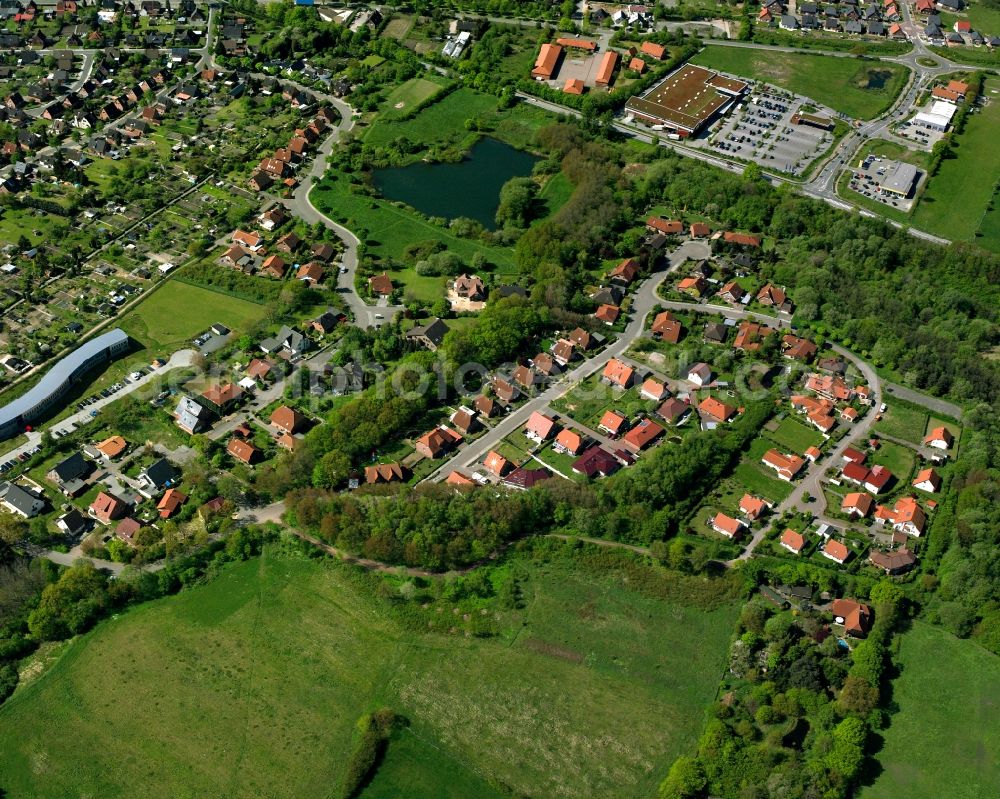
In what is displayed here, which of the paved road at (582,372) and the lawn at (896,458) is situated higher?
the lawn at (896,458)

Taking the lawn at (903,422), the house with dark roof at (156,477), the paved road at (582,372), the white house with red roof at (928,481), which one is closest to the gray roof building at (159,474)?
the house with dark roof at (156,477)

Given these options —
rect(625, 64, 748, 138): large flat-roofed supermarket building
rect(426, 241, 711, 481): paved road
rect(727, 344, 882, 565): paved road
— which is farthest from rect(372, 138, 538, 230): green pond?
rect(727, 344, 882, 565): paved road

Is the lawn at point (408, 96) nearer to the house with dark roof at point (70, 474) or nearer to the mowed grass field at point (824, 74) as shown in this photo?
the mowed grass field at point (824, 74)

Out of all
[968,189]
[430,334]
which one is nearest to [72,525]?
[430,334]

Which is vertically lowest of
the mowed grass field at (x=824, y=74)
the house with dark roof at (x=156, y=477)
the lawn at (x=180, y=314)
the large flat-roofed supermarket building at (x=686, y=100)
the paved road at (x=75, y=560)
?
the paved road at (x=75, y=560)

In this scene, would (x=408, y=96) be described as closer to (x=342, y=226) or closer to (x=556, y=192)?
(x=556, y=192)

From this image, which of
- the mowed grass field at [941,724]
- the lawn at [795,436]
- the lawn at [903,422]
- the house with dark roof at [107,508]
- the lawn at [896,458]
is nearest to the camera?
the mowed grass field at [941,724]

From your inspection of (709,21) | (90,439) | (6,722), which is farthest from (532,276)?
(709,21)

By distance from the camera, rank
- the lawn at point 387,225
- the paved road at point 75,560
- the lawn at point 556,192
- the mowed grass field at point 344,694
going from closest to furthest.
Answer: the mowed grass field at point 344,694 → the paved road at point 75,560 → the lawn at point 387,225 → the lawn at point 556,192
